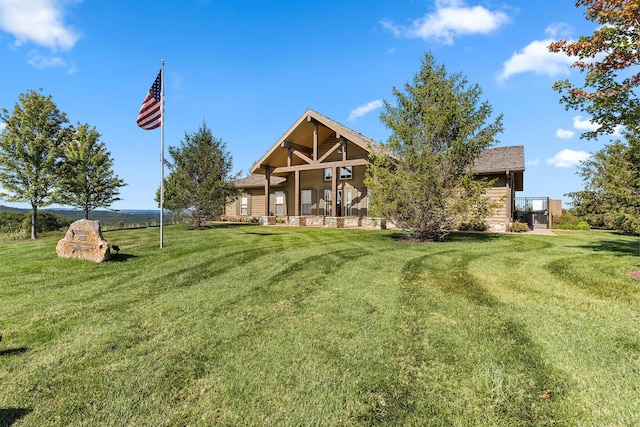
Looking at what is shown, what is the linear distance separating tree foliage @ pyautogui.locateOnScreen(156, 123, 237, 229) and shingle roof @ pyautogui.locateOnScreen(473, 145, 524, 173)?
14.8m

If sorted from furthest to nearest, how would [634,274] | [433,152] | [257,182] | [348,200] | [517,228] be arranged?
Result: 1. [257,182]
2. [348,200]
3. [517,228]
4. [433,152]
5. [634,274]

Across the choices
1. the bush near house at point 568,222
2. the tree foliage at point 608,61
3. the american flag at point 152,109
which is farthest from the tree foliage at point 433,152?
the bush near house at point 568,222

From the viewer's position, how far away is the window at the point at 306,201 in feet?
74.6

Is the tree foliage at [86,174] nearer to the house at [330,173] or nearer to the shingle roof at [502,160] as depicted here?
the house at [330,173]

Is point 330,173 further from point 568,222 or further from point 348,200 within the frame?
point 568,222

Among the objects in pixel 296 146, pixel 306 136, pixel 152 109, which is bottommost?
pixel 152 109

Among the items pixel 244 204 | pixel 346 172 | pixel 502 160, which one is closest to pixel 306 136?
pixel 346 172

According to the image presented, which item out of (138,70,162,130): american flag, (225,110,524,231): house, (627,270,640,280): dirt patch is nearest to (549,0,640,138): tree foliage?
(627,270,640,280): dirt patch

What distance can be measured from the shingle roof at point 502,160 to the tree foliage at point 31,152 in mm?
24527

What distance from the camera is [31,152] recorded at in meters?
18.0

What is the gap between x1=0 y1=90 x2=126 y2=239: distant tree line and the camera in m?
17.7

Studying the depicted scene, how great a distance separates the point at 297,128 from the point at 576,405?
61.7 feet

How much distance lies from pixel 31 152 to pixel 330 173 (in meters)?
18.0

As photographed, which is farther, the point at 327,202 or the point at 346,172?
the point at 327,202
